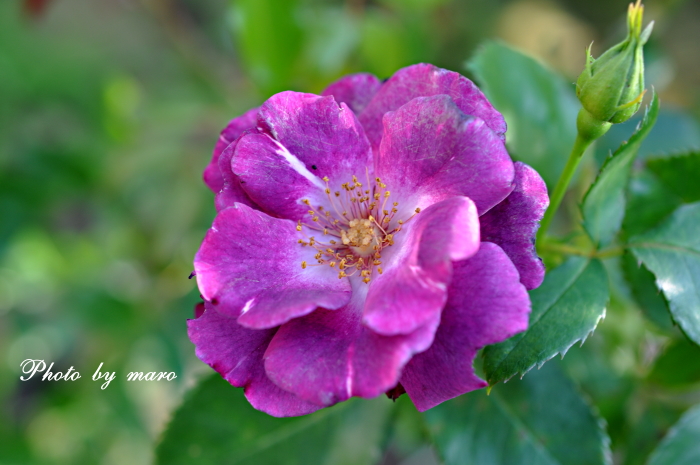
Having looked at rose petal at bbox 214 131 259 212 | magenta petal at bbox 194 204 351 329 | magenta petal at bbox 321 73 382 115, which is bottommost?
magenta petal at bbox 194 204 351 329

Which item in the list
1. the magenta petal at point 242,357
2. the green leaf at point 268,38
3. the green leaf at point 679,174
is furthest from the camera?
the green leaf at point 268,38

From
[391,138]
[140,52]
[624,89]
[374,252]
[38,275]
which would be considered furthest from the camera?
[140,52]

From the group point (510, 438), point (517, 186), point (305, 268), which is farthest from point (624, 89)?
point (510, 438)

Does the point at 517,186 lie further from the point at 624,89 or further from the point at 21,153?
the point at 21,153

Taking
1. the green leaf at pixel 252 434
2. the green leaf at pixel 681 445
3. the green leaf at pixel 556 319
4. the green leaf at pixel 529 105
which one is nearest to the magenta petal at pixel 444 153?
the green leaf at pixel 556 319

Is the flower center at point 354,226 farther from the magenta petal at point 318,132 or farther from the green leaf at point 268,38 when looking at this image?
the green leaf at point 268,38

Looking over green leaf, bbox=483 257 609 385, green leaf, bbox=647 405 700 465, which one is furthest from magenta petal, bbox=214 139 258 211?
green leaf, bbox=647 405 700 465

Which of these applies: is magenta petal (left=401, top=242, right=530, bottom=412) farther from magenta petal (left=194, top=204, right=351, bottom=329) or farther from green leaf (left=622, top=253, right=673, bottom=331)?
green leaf (left=622, top=253, right=673, bottom=331)
